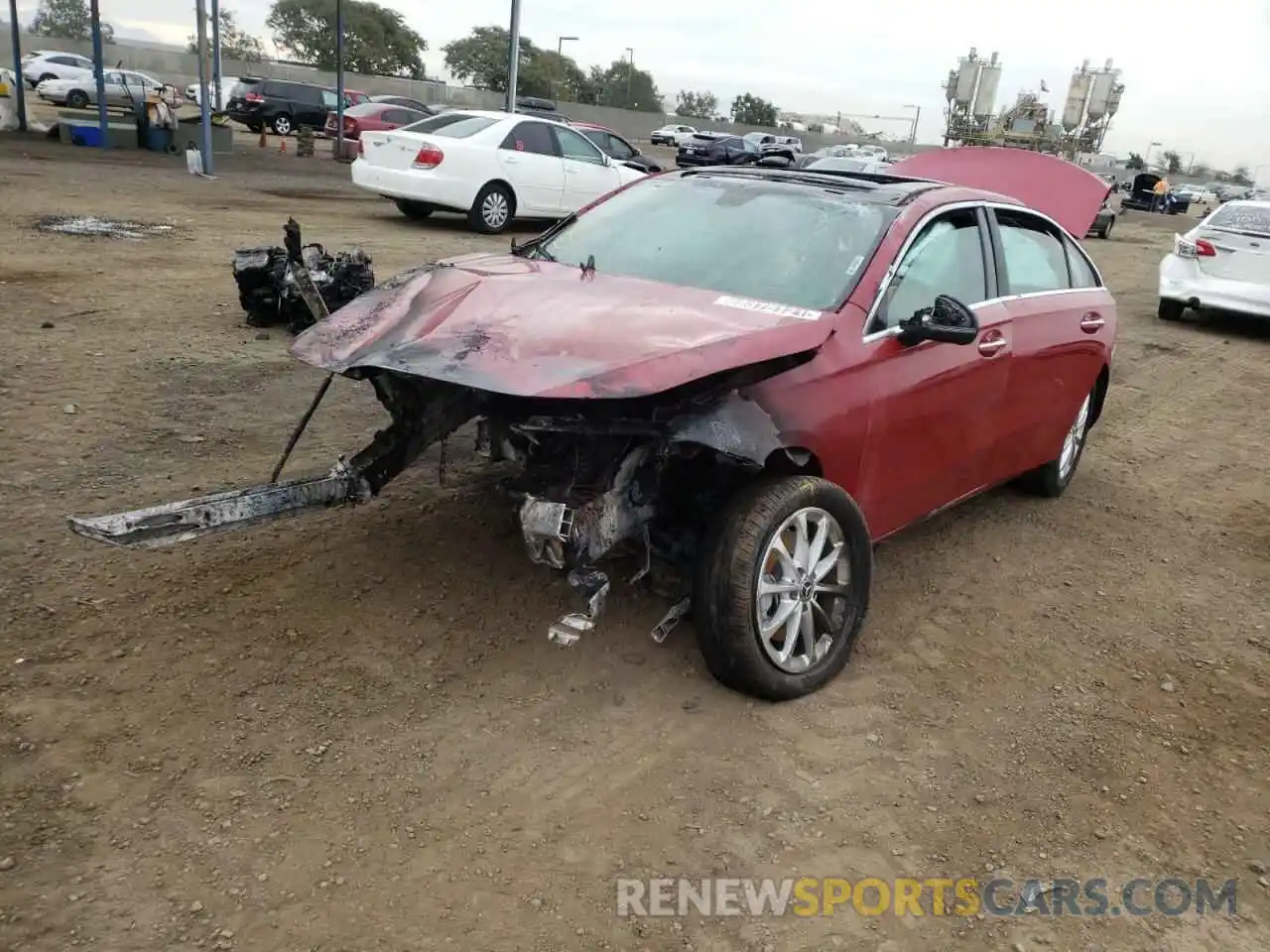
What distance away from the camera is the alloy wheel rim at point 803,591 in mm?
3252

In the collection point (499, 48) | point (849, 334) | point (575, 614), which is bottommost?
point (575, 614)

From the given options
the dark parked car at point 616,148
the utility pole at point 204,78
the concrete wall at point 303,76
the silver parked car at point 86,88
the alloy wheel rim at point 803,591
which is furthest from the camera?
the concrete wall at point 303,76

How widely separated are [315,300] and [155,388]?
221 centimetres

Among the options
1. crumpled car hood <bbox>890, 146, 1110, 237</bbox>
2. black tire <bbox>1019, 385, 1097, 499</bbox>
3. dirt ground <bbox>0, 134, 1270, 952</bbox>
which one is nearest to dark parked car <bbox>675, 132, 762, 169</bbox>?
crumpled car hood <bbox>890, 146, 1110, 237</bbox>

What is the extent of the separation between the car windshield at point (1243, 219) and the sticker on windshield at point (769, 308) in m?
9.64

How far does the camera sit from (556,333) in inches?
124

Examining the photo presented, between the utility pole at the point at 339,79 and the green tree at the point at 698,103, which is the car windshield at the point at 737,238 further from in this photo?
the green tree at the point at 698,103

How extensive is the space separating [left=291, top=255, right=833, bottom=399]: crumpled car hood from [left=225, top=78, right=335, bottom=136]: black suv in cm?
3047

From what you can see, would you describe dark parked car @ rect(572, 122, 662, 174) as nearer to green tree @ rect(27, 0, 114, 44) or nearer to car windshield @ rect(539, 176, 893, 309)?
car windshield @ rect(539, 176, 893, 309)

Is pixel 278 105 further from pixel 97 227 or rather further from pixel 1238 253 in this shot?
pixel 1238 253

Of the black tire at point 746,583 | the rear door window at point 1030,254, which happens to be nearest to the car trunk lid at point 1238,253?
the rear door window at point 1030,254

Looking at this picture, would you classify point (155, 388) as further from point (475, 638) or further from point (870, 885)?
point (870, 885)

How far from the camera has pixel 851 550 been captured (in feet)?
11.5

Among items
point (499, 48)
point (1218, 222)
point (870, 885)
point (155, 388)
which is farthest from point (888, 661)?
point (499, 48)
